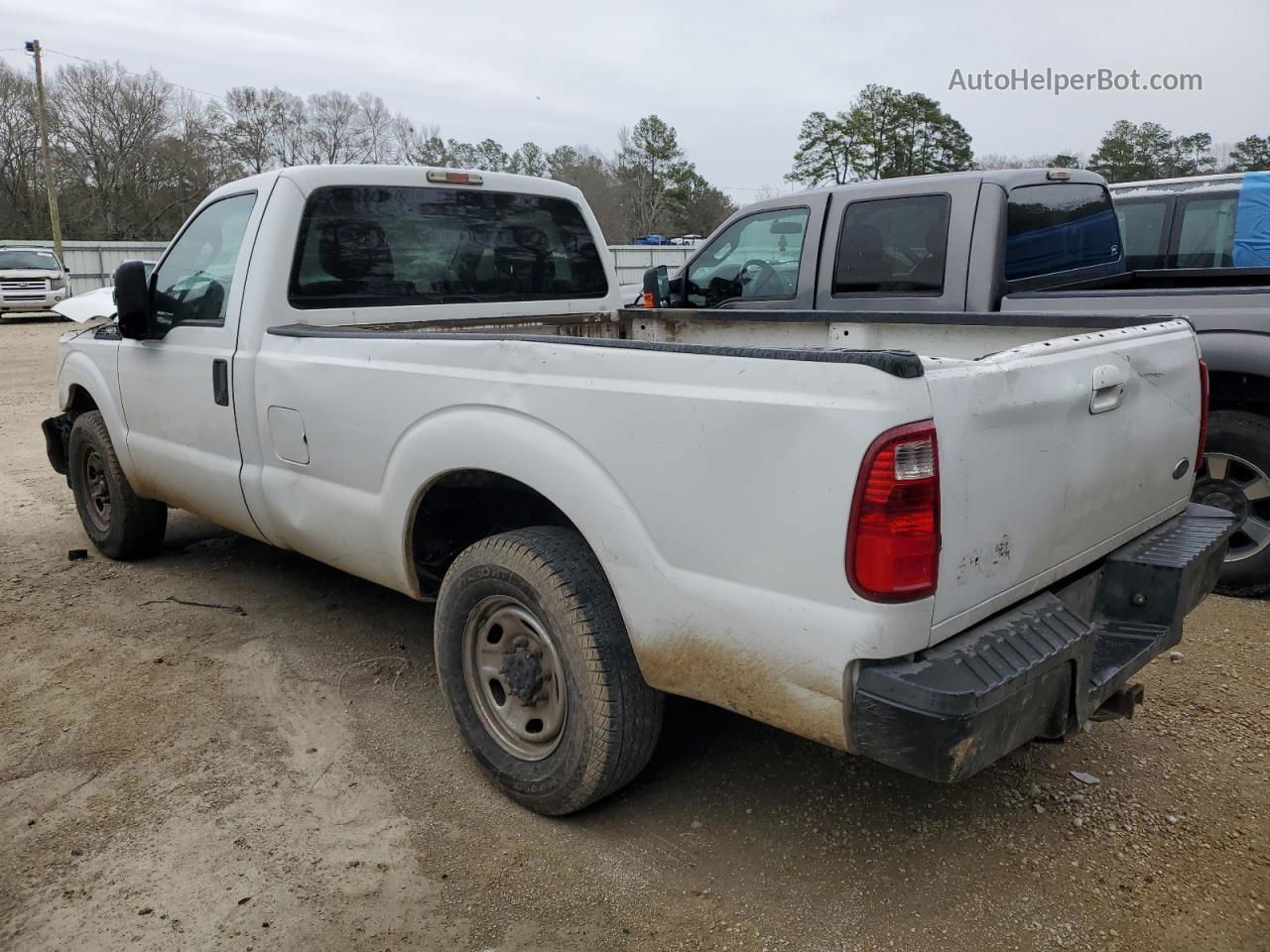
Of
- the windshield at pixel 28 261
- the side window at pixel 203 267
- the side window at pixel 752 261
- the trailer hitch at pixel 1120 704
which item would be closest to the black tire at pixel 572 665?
the trailer hitch at pixel 1120 704

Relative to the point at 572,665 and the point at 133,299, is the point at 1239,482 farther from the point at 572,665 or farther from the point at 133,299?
the point at 133,299

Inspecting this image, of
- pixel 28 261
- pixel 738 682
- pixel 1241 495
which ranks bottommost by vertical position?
pixel 1241 495

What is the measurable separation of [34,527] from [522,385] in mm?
4926

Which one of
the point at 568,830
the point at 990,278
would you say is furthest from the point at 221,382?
the point at 990,278

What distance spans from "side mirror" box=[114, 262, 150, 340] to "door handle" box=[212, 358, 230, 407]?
2.22 ft

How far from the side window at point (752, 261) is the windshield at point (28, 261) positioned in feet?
73.8

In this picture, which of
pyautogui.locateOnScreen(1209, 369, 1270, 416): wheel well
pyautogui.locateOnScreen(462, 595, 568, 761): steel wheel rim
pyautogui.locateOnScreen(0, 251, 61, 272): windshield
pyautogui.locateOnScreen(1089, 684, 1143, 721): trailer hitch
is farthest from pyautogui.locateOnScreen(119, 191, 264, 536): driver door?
pyautogui.locateOnScreen(0, 251, 61, 272): windshield

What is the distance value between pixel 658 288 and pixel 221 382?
10.8 ft

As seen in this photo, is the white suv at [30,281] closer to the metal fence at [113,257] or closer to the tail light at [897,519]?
the metal fence at [113,257]

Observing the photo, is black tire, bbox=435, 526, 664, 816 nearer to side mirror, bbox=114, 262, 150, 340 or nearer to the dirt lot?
the dirt lot

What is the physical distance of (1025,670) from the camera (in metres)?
2.18

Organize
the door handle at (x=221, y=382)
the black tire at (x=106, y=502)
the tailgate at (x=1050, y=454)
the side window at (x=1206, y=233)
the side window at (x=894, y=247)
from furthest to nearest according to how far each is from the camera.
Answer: the side window at (x=1206, y=233) < the side window at (x=894, y=247) < the black tire at (x=106, y=502) < the door handle at (x=221, y=382) < the tailgate at (x=1050, y=454)

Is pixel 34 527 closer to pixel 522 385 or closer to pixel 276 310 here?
pixel 276 310

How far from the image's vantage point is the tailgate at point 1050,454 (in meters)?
2.13
